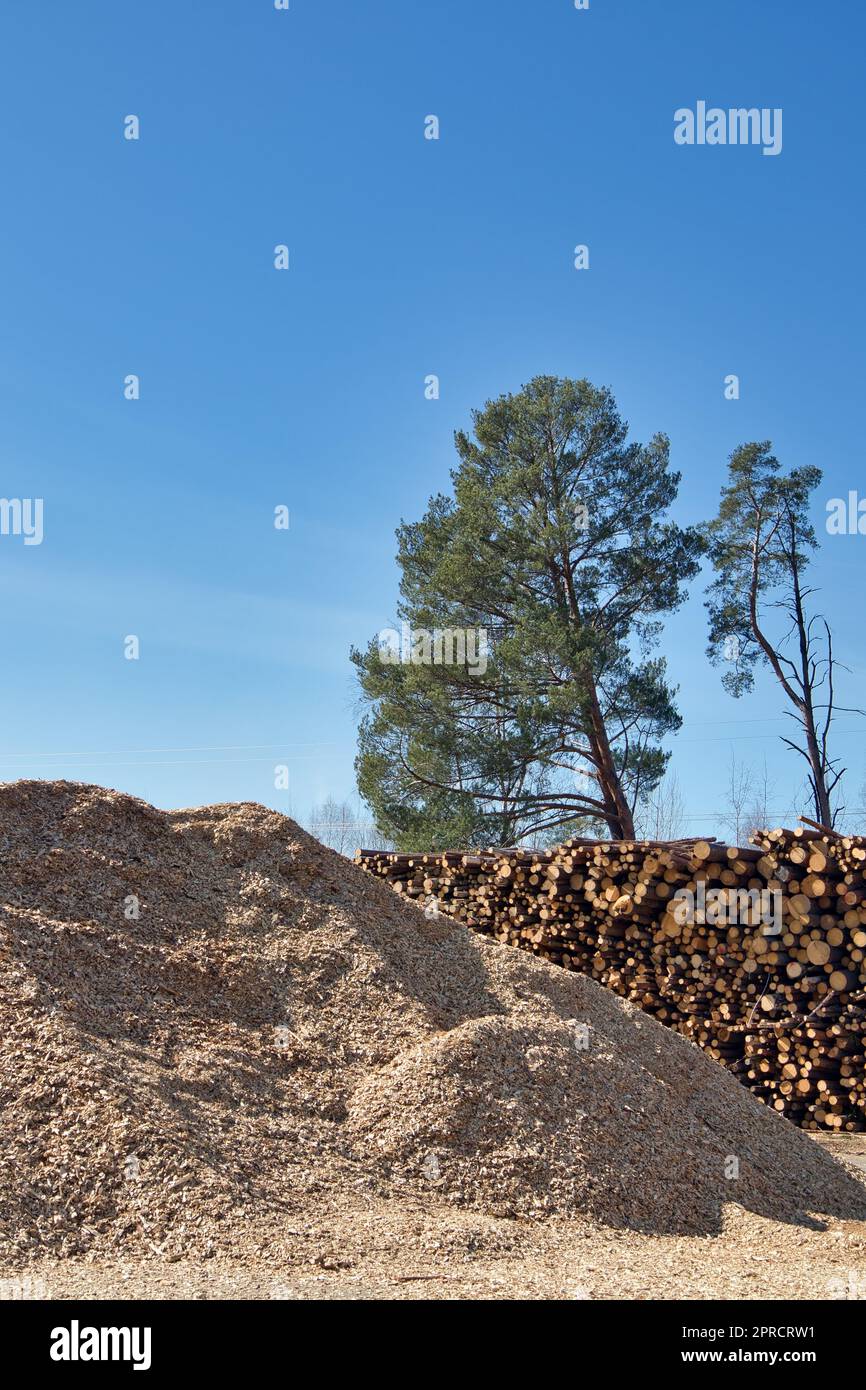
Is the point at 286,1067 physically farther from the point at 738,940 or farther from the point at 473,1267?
the point at 738,940

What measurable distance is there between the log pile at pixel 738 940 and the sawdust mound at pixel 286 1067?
121cm

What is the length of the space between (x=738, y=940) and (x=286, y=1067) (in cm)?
447

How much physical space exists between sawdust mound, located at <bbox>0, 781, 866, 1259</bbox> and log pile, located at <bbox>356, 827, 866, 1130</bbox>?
47.8 inches

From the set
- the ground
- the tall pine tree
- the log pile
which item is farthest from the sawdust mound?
the tall pine tree

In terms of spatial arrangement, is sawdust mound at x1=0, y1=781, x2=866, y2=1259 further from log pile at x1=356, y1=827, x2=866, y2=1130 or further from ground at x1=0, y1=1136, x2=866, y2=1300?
log pile at x1=356, y1=827, x2=866, y2=1130

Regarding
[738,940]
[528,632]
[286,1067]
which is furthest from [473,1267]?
[528,632]

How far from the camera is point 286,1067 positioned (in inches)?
222

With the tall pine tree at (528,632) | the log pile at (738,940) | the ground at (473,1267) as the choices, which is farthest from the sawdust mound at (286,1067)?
the tall pine tree at (528,632)

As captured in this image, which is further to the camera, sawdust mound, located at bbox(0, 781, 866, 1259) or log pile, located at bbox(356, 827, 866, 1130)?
log pile, located at bbox(356, 827, 866, 1130)

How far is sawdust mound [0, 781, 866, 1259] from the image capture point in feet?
15.0

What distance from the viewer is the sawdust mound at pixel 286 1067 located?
4.58 metres

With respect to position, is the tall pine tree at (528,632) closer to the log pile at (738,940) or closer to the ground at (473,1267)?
the log pile at (738,940)

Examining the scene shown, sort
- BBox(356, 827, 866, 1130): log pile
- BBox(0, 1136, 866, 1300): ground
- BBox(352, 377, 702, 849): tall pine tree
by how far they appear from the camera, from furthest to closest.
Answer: BBox(352, 377, 702, 849): tall pine tree < BBox(356, 827, 866, 1130): log pile < BBox(0, 1136, 866, 1300): ground
